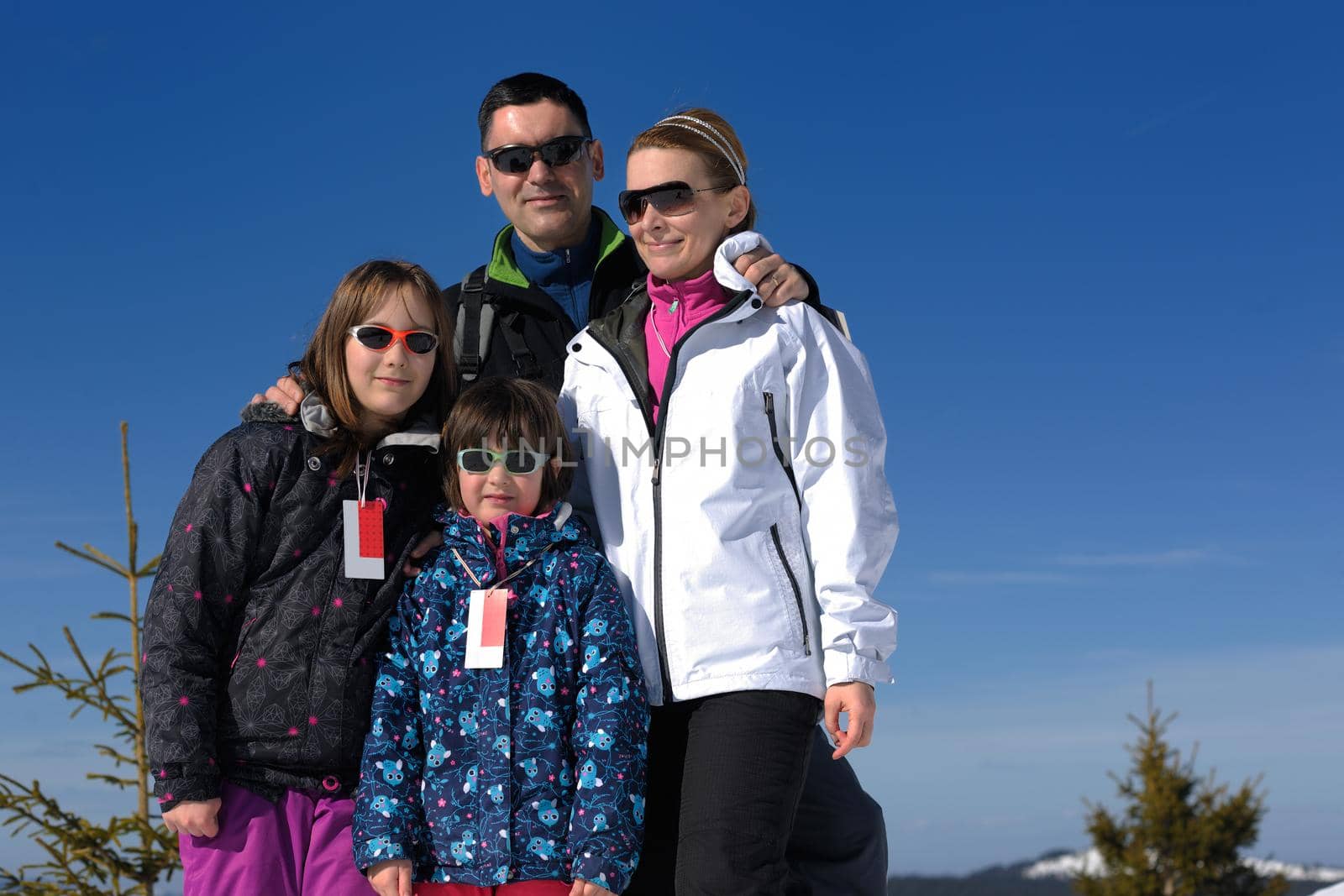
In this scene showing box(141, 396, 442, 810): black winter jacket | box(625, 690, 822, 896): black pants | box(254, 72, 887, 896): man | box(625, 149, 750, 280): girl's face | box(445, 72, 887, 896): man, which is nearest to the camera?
box(625, 690, 822, 896): black pants

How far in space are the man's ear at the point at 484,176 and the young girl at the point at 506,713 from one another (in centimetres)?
214

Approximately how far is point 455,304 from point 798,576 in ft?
7.72

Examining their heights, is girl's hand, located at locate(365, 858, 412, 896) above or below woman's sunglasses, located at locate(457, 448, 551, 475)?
below

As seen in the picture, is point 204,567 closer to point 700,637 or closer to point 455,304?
point 700,637

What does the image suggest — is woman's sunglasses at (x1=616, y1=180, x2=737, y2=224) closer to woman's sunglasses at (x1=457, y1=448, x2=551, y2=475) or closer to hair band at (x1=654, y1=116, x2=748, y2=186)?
hair band at (x1=654, y1=116, x2=748, y2=186)

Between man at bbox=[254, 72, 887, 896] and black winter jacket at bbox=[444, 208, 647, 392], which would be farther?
black winter jacket at bbox=[444, 208, 647, 392]

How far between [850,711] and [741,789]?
1.43 feet

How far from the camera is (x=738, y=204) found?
163 inches

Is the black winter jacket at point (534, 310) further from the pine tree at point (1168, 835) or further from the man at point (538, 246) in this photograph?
the pine tree at point (1168, 835)

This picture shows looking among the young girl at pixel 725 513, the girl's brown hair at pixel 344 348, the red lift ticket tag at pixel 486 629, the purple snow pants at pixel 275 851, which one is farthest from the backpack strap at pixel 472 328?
the purple snow pants at pixel 275 851

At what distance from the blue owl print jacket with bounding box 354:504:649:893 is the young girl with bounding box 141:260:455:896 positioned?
16 centimetres

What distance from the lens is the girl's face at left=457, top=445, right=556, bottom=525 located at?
375 centimetres

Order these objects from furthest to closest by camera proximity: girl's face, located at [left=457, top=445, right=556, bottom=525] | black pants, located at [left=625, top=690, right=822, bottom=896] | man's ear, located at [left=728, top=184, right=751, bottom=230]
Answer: man's ear, located at [left=728, top=184, right=751, bottom=230], girl's face, located at [left=457, top=445, right=556, bottom=525], black pants, located at [left=625, top=690, right=822, bottom=896]

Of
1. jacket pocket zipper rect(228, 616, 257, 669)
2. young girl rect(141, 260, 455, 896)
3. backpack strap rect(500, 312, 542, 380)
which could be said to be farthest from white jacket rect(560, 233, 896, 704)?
jacket pocket zipper rect(228, 616, 257, 669)
